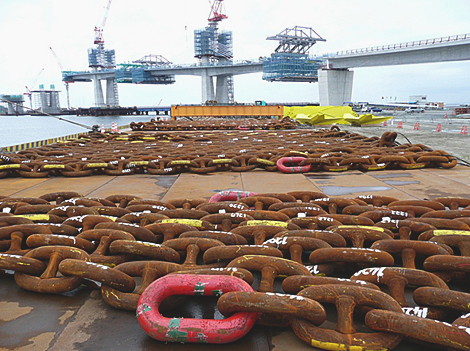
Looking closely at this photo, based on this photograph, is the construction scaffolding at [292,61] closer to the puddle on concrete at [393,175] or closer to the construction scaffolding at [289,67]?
the construction scaffolding at [289,67]

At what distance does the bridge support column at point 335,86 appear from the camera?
166 ft

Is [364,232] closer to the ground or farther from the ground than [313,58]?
closer to the ground

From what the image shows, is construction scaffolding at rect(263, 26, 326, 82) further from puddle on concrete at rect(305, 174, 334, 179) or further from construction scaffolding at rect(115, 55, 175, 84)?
puddle on concrete at rect(305, 174, 334, 179)

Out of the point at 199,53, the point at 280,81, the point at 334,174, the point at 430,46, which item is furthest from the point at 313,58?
the point at 334,174

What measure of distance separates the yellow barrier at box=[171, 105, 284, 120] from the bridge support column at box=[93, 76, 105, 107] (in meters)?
84.8

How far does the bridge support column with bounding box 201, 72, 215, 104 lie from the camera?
81031 millimetres

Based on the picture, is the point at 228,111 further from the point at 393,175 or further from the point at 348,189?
the point at 348,189

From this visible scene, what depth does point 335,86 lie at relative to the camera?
5116 centimetres

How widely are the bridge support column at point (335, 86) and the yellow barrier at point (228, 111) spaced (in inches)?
966

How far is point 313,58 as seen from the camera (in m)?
83.2

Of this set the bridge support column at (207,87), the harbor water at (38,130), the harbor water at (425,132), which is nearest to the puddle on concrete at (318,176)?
the harbor water at (425,132)

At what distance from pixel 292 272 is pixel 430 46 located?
46.0 m

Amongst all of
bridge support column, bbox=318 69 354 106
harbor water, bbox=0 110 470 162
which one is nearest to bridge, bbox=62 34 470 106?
bridge support column, bbox=318 69 354 106

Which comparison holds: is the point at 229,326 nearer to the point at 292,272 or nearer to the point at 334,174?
the point at 292,272
